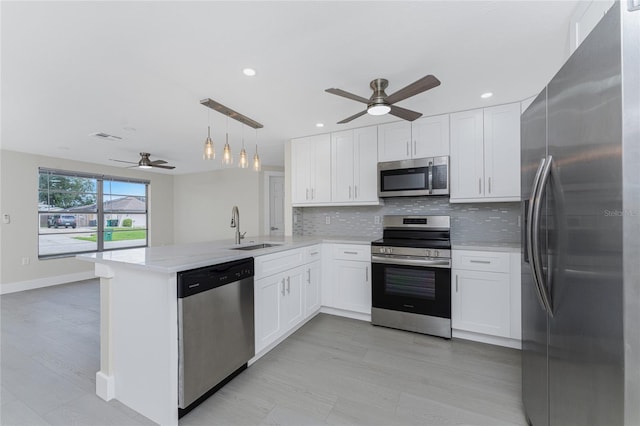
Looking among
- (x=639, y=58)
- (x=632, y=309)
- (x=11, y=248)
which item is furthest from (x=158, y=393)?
(x=11, y=248)

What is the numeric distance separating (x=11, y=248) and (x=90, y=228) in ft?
4.04

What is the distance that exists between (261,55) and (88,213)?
588 cm

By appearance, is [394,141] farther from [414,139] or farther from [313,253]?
[313,253]

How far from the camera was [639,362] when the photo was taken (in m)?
0.72

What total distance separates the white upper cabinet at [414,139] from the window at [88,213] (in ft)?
19.8

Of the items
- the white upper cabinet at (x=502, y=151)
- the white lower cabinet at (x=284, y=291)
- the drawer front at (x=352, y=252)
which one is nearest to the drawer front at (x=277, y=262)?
the white lower cabinet at (x=284, y=291)

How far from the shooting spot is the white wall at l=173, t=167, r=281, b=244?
6.04 metres

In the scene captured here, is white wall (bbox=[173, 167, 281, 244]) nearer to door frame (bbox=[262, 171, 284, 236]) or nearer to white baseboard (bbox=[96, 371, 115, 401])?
door frame (bbox=[262, 171, 284, 236])

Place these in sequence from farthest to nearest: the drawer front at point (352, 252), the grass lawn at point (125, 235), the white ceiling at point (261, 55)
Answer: the grass lawn at point (125, 235) < the drawer front at point (352, 252) < the white ceiling at point (261, 55)

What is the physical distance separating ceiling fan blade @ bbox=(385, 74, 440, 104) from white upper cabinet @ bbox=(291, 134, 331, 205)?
5.35 ft

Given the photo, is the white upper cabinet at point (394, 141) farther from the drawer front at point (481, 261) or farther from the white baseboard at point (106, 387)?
the white baseboard at point (106, 387)

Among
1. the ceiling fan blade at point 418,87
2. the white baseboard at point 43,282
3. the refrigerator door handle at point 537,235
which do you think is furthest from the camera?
the white baseboard at point 43,282

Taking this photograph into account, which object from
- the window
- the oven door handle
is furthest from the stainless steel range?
the window

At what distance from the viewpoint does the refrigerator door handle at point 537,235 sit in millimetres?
1158
